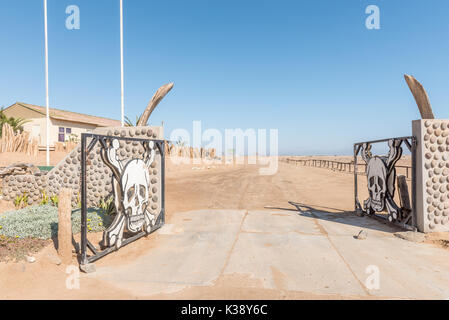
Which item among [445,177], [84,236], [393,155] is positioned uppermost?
[393,155]

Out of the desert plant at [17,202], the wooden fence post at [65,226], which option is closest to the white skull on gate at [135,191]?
the wooden fence post at [65,226]

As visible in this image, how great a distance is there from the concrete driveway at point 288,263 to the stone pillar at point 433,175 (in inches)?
38.7

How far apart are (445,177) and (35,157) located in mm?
28025

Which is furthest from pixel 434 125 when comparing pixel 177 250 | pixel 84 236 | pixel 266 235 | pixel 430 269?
pixel 84 236

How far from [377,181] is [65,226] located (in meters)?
8.27

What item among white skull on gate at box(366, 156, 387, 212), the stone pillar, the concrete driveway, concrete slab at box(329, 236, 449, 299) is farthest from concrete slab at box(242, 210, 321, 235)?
the stone pillar

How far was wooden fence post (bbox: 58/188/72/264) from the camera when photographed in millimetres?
4906

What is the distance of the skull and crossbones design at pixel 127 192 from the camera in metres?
5.32

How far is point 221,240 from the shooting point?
6.31 metres

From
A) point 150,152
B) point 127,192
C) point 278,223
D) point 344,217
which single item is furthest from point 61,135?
point 344,217

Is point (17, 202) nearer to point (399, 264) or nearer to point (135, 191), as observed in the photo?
point (135, 191)

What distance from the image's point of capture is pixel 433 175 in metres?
6.50

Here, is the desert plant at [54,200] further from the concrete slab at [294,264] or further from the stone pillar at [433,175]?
the stone pillar at [433,175]

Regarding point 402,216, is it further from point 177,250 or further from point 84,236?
point 84,236
